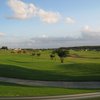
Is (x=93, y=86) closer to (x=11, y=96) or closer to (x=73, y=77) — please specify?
(x=73, y=77)

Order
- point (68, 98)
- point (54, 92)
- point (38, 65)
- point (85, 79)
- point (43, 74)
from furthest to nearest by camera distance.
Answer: point (38, 65), point (43, 74), point (85, 79), point (54, 92), point (68, 98)

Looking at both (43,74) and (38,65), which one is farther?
(38,65)

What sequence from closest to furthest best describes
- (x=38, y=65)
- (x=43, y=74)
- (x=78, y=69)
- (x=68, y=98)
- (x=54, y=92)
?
(x=68, y=98) < (x=54, y=92) < (x=43, y=74) < (x=78, y=69) < (x=38, y=65)

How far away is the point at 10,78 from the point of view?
2025 inches

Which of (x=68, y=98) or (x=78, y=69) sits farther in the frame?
(x=78, y=69)

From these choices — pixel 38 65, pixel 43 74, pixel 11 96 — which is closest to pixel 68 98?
pixel 11 96

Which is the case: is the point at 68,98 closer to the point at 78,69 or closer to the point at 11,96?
the point at 11,96

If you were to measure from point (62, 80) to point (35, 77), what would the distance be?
4627 mm

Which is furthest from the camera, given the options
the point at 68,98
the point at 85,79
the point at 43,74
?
the point at 43,74

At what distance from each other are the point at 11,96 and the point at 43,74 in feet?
93.0

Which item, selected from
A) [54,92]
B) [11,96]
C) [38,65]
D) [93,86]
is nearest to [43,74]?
[93,86]

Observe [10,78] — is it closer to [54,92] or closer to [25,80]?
[25,80]

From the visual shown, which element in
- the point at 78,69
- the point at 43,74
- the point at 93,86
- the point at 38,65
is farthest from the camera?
the point at 38,65

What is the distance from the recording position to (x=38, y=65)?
7288cm
